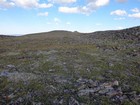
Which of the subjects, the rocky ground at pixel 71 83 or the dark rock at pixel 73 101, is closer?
the dark rock at pixel 73 101

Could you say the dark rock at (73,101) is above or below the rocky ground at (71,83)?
below

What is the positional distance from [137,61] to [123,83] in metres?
8.54

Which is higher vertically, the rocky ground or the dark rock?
the rocky ground

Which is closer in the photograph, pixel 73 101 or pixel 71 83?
pixel 73 101

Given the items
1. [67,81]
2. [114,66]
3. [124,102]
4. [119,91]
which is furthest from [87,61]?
[124,102]

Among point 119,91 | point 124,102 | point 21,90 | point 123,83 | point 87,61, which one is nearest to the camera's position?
point 124,102

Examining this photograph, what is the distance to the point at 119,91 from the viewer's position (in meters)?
13.3

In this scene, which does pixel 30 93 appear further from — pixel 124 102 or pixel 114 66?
pixel 114 66

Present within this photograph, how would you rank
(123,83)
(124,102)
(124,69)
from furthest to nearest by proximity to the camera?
(124,69) < (123,83) < (124,102)

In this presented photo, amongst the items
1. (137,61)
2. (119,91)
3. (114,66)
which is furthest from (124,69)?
(119,91)

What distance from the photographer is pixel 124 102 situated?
472 inches

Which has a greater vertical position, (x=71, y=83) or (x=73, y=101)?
(x=71, y=83)

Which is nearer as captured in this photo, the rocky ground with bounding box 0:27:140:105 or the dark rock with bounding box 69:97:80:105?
the dark rock with bounding box 69:97:80:105

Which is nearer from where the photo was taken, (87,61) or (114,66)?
(114,66)
